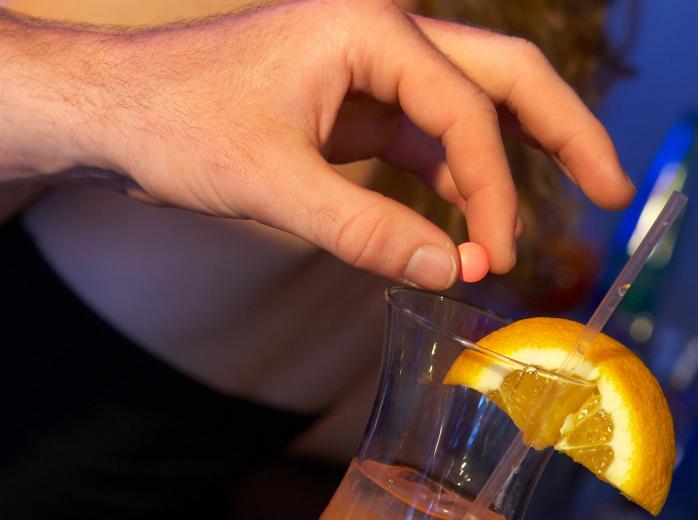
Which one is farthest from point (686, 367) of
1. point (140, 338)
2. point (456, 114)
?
point (456, 114)

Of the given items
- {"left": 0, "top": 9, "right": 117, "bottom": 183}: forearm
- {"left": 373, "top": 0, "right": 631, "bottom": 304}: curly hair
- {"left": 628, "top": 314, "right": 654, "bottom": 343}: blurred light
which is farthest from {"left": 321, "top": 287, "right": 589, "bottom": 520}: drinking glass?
{"left": 628, "top": 314, "right": 654, "bottom": 343}: blurred light

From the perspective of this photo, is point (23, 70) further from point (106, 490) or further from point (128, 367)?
point (106, 490)

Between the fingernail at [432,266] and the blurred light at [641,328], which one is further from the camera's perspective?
the blurred light at [641,328]

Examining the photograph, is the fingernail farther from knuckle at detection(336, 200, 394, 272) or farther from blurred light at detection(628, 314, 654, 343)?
blurred light at detection(628, 314, 654, 343)

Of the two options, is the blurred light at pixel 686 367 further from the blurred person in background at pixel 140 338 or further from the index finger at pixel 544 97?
the index finger at pixel 544 97

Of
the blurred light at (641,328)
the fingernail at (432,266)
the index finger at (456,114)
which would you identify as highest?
the index finger at (456,114)

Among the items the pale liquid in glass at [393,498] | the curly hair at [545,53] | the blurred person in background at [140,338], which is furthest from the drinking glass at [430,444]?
the curly hair at [545,53]

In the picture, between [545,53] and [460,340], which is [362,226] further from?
[545,53]
